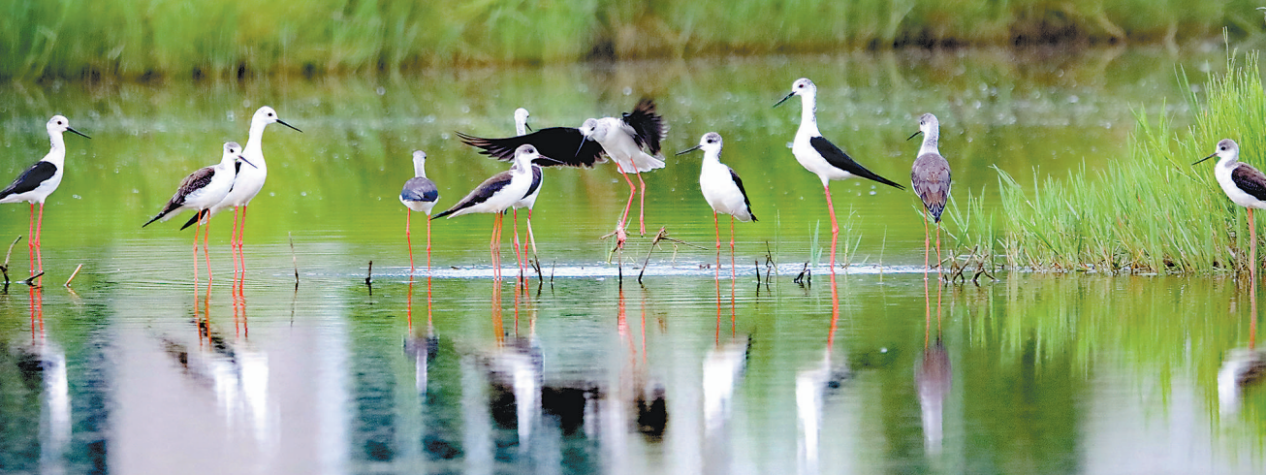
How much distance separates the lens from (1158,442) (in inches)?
226

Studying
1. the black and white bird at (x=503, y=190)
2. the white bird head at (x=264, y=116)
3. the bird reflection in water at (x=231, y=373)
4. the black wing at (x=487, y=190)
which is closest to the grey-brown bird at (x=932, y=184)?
the black and white bird at (x=503, y=190)

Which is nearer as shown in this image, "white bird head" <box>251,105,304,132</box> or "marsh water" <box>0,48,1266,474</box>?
"marsh water" <box>0,48,1266,474</box>

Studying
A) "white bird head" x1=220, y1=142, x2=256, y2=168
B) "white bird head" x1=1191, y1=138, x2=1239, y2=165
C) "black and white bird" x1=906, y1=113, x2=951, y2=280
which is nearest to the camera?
"white bird head" x1=1191, y1=138, x2=1239, y2=165

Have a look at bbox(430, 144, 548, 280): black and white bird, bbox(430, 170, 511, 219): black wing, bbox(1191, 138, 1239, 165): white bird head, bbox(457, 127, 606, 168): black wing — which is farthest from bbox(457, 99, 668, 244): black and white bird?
bbox(1191, 138, 1239, 165): white bird head

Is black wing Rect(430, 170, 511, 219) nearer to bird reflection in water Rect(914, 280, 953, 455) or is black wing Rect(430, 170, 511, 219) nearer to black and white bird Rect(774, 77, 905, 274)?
black and white bird Rect(774, 77, 905, 274)

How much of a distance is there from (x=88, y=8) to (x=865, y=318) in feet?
95.7

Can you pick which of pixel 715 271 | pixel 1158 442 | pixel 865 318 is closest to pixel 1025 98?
pixel 715 271

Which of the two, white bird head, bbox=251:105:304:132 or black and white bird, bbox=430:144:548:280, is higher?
white bird head, bbox=251:105:304:132

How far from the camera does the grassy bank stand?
10.1 metres

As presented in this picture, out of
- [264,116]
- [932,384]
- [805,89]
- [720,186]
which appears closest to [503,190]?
[720,186]

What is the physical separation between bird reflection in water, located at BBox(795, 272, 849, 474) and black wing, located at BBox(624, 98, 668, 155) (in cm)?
395

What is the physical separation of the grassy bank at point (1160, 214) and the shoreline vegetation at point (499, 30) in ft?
89.5

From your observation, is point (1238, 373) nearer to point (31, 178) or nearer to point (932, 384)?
point (932, 384)

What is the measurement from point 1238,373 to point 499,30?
108ft
